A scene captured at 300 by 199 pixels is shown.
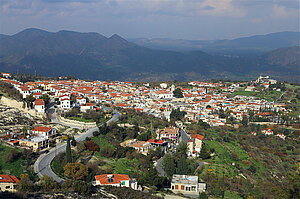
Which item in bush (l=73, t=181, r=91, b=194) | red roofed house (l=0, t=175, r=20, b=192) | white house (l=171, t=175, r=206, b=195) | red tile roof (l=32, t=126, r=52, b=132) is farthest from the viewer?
red tile roof (l=32, t=126, r=52, b=132)

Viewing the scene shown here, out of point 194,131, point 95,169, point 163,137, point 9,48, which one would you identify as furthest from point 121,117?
point 9,48

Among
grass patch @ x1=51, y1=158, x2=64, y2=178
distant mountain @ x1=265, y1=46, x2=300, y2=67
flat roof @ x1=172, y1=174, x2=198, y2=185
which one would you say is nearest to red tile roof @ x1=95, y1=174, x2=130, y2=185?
grass patch @ x1=51, y1=158, x2=64, y2=178

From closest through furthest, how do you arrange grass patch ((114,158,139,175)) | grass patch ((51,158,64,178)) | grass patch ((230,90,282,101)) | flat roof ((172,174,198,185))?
grass patch ((51,158,64,178)), flat roof ((172,174,198,185)), grass patch ((114,158,139,175)), grass patch ((230,90,282,101))

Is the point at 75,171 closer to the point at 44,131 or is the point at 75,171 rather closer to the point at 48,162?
the point at 48,162

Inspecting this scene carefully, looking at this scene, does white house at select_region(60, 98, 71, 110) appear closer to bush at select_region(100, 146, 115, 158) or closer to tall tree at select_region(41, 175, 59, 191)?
bush at select_region(100, 146, 115, 158)

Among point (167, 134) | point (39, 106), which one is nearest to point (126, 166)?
point (167, 134)

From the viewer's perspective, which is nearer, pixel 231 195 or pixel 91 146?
pixel 231 195

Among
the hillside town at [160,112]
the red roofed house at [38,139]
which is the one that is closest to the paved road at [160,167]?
the hillside town at [160,112]

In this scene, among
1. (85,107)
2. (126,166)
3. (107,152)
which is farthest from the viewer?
(85,107)

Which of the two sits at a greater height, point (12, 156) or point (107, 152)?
point (12, 156)
